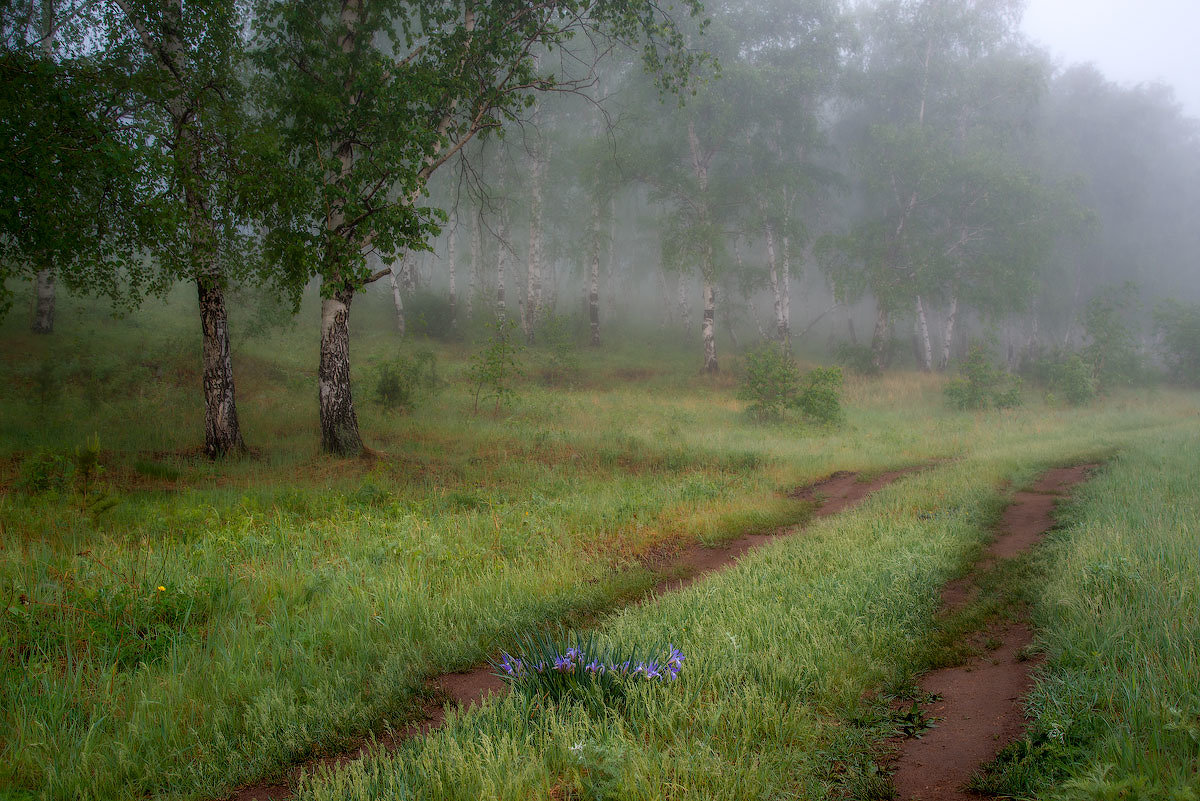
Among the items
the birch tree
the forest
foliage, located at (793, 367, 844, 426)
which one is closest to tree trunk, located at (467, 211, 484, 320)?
the forest

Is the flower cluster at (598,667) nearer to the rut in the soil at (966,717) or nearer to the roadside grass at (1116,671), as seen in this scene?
the rut in the soil at (966,717)

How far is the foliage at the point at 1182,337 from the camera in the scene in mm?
33184

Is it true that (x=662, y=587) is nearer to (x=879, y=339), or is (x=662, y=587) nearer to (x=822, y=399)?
(x=822, y=399)

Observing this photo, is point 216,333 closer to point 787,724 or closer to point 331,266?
point 331,266

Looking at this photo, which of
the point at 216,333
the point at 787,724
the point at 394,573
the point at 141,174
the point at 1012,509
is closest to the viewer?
the point at 787,724

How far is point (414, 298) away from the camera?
3431 cm

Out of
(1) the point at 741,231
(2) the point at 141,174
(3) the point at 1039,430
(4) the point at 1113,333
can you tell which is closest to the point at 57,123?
(2) the point at 141,174

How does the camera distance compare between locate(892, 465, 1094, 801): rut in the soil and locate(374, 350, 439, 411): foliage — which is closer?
locate(892, 465, 1094, 801): rut in the soil

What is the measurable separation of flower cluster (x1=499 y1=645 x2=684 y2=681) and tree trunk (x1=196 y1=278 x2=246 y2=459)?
9.70 meters

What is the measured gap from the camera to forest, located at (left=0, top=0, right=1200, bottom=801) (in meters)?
3.21

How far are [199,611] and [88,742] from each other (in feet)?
5.78

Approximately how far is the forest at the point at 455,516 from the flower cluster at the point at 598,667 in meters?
0.02

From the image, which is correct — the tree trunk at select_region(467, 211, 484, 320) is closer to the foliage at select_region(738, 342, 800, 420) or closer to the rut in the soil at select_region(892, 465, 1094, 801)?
the foliage at select_region(738, 342, 800, 420)

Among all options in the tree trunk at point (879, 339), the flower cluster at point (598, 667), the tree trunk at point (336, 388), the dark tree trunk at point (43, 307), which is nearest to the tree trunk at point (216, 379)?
the tree trunk at point (336, 388)
